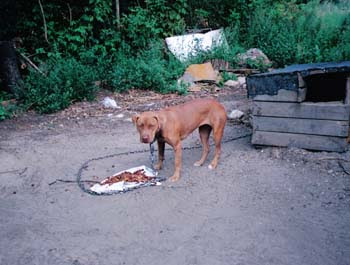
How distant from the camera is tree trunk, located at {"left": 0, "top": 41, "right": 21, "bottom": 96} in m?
9.66

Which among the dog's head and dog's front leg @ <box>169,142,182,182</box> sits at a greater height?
the dog's head

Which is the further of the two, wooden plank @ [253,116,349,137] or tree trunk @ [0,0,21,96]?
tree trunk @ [0,0,21,96]

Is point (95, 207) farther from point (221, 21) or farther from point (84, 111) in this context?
point (221, 21)

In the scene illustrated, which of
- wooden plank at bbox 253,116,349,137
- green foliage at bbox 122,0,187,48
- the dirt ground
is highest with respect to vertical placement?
green foliage at bbox 122,0,187,48

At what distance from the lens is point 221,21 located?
45.6 feet

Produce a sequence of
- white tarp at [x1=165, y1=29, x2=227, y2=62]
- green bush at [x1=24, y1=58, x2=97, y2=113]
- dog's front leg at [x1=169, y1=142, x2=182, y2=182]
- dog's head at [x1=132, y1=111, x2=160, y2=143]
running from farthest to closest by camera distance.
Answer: white tarp at [x1=165, y1=29, x2=227, y2=62] < green bush at [x1=24, y1=58, x2=97, y2=113] < dog's front leg at [x1=169, y1=142, x2=182, y2=182] < dog's head at [x1=132, y1=111, x2=160, y2=143]

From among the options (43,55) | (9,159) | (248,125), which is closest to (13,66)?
(43,55)

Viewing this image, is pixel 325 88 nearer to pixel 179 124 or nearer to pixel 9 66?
pixel 179 124

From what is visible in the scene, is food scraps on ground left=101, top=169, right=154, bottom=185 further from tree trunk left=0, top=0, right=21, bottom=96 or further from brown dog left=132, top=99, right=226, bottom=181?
tree trunk left=0, top=0, right=21, bottom=96

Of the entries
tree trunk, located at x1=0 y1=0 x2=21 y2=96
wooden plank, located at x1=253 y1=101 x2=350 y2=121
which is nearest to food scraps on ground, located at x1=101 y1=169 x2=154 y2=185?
wooden plank, located at x1=253 y1=101 x2=350 y2=121

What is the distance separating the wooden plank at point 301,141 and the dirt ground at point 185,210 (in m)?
0.09

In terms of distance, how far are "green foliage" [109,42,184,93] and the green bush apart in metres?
0.72

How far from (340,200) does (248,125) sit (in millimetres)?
3050

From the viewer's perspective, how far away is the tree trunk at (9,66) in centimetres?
966
